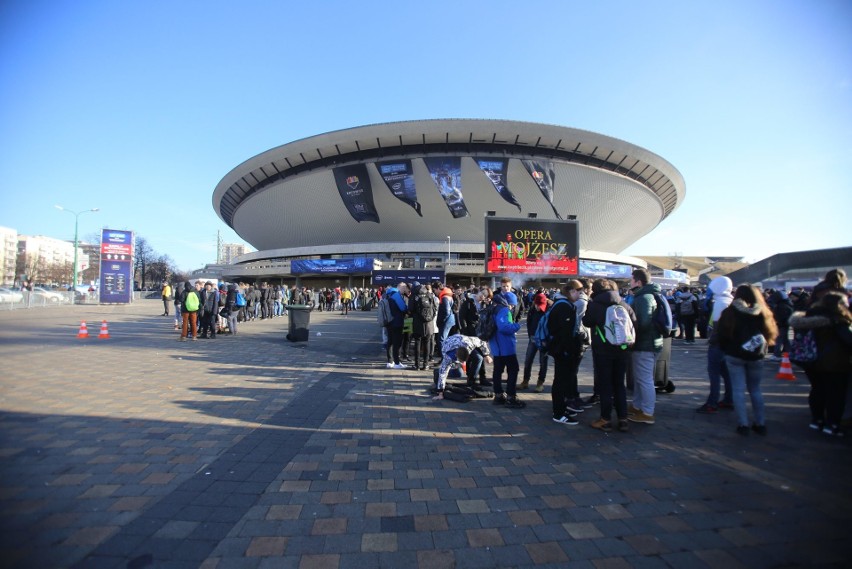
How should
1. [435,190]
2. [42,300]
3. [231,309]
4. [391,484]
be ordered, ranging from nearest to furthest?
[391,484], [231,309], [42,300], [435,190]

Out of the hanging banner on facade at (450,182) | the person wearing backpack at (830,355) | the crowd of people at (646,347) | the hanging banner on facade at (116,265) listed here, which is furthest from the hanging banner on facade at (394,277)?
the person wearing backpack at (830,355)

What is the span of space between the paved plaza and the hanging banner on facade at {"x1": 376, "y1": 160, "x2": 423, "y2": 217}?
43.3 meters

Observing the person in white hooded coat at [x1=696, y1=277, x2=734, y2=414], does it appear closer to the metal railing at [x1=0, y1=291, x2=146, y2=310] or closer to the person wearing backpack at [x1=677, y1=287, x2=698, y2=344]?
the person wearing backpack at [x1=677, y1=287, x2=698, y2=344]

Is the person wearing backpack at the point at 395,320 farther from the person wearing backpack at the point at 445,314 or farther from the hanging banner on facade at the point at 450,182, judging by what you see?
the hanging banner on facade at the point at 450,182

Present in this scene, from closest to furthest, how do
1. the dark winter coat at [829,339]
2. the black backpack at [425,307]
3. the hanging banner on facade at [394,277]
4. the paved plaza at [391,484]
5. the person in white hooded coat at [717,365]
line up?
the paved plaza at [391,484] → the dark winter coat at [829,339] → the person in white hooded coat at [717,365] → the black backpack at [425,307] → the hanging banner on facade at [394,277]

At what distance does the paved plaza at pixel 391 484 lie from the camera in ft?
7.20

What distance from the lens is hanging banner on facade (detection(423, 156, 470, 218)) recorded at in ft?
157

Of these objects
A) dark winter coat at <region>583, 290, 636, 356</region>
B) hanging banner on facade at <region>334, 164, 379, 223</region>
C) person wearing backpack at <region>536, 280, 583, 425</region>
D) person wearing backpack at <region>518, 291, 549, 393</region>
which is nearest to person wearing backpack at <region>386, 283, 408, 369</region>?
person wearing backpack at <region>518, 291, 549, 393</region>

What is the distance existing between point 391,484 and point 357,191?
5000 centimetres

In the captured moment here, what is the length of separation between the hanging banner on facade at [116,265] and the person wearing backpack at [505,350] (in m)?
28.4

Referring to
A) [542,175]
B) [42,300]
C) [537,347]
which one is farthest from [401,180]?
[537,347]

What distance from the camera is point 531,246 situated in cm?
1933

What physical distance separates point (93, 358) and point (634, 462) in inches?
376

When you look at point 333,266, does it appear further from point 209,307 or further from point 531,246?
point 209,307
